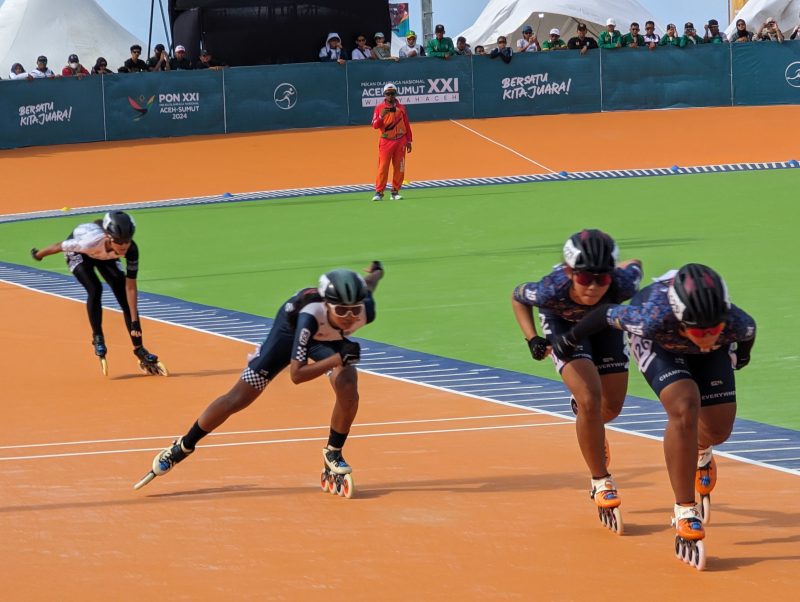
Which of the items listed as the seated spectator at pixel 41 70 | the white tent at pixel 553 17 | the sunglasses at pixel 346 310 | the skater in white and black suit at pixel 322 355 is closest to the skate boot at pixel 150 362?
the skater in white and black suit at pixel 322 355

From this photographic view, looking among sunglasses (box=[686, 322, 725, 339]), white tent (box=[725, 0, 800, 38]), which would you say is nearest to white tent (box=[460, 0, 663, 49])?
white tent (box=[725, 0, 800, 38])

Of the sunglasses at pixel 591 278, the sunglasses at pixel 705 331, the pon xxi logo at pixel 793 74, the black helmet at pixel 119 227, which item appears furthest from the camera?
the pon xxi logo at pixel 793 74

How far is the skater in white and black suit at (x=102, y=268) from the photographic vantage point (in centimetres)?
1240

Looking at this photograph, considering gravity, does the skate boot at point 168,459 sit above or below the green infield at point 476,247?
below

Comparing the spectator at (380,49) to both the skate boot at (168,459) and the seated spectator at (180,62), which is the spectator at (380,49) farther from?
the skate boot at (168,459)

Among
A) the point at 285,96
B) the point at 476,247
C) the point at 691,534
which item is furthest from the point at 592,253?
the point at 285,96

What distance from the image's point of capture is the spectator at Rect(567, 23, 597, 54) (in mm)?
35938

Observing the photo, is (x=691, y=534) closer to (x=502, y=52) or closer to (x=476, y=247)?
(x=476, y=247)

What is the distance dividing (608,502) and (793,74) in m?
31.0

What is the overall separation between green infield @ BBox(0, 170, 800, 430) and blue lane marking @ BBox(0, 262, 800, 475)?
0.95 ft

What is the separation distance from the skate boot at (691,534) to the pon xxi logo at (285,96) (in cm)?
A: 2908

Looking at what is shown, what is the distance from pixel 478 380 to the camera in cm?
1168

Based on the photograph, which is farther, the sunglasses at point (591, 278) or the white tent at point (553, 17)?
the white tent at point (553, 17)

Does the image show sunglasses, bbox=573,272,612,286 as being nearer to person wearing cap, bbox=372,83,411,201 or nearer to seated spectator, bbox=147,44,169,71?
person wearing cap, bbox=372,83,411,201
